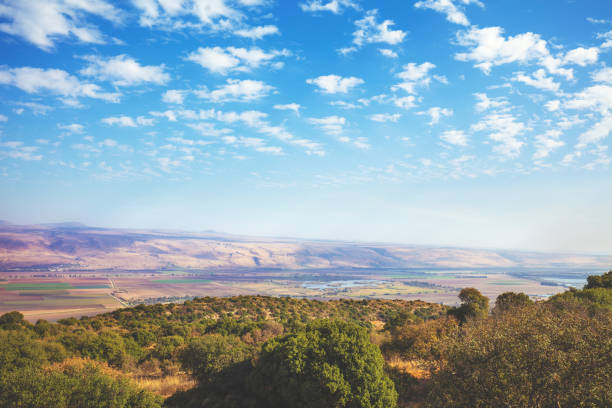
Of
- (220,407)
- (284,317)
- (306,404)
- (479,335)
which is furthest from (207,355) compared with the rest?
(284,317)

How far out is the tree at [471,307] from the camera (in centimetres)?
2695

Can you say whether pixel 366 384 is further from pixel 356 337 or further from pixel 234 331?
pixel 234 331

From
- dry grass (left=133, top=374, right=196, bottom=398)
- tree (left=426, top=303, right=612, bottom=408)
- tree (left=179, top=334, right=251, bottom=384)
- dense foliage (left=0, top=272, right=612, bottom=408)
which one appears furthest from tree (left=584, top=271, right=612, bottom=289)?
dry grass (left=133, top=374, right=196, bottom=398)

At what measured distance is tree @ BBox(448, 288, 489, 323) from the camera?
88.4ft

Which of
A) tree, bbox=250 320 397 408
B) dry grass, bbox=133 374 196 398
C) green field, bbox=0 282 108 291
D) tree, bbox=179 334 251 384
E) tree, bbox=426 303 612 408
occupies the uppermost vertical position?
tree, bbox=426 303 612 408

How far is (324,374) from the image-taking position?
11320 millimetres

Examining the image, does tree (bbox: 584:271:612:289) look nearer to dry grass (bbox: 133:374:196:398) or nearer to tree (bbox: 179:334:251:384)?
tree (bbox: 179:334:251:384)

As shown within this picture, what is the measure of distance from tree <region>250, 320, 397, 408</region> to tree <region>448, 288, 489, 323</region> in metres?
17.6

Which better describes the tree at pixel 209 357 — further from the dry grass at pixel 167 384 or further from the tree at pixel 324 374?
the tree at pixel 324 374

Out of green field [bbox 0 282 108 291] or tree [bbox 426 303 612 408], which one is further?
green field [bbox 0 282 108 291]

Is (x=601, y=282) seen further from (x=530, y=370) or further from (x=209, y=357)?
(x=209, y=357)

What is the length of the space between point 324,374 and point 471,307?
2143 centimetres

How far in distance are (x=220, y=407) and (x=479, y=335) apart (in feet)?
32.4

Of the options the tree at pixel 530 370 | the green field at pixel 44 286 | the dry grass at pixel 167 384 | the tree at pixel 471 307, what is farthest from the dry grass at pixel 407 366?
the green field at pixel 44 286
